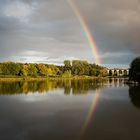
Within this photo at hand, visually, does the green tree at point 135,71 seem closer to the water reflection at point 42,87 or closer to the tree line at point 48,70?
the water reflection at point 42,87

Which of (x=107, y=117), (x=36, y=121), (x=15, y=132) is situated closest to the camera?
(x=15, y=132)

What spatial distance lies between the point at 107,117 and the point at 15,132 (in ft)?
30.3

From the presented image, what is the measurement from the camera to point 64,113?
1012 inches

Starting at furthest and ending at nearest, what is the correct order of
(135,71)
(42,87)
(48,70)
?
1. (48,70)
2. (135,71)
3. (42,87)

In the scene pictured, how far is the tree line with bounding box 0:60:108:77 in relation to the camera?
117 metres

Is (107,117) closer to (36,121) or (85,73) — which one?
(36,121)

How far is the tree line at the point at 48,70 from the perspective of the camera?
117 metres

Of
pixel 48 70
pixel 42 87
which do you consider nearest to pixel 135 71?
pixel 42 87

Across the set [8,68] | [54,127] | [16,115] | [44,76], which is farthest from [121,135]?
[44,76]

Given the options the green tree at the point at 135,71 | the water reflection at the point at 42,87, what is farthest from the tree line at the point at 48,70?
the green tree at the point at 135,71

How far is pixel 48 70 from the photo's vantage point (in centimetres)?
13662

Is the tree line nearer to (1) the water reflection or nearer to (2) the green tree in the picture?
(1) the water reflection

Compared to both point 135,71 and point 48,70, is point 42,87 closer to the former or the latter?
point 135,71

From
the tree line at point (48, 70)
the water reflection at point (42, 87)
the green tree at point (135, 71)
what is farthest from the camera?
the tree line at point (48, 70)
